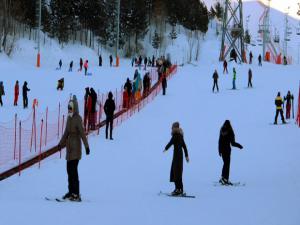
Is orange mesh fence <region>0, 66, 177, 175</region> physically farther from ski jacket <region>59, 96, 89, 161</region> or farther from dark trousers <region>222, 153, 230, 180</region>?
dark trousers <region>222, 153, 230, 180</region>

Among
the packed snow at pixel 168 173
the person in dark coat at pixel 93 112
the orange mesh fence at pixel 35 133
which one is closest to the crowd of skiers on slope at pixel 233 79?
the packed snow at pixel 168 173

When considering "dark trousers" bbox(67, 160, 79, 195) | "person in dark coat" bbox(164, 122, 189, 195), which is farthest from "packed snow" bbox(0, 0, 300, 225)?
"person in dark coat" bbox(164, 122, 189, 195)

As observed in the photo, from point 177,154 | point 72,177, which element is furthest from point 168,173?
point 72,177

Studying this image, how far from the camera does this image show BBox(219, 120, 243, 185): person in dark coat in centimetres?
1350

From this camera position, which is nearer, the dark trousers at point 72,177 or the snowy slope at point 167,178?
the snowy slope at point 167,178

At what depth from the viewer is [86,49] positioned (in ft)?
259

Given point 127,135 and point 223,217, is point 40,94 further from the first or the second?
point 223,217

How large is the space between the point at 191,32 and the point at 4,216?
3856 inches

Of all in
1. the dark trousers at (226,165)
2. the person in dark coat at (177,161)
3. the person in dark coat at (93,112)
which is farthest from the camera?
the person in dark coat at (93,112)

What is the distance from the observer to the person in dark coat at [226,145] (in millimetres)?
13500

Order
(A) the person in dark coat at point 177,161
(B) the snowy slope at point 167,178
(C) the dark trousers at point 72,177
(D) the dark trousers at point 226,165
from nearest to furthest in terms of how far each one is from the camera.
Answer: (B) the snowy slope at point 167,178, (C) the dark trousers at point 72,177, (A) the person in dark coat at point 177,161, (D) the dark trousers at point 226,165

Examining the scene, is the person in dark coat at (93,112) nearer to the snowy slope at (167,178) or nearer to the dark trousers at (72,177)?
the snowy slope at (167,178)

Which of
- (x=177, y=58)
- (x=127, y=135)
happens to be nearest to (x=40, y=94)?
(x=127, y=135)

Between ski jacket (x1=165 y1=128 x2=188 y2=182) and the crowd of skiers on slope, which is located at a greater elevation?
the crowd of skiers on slope
